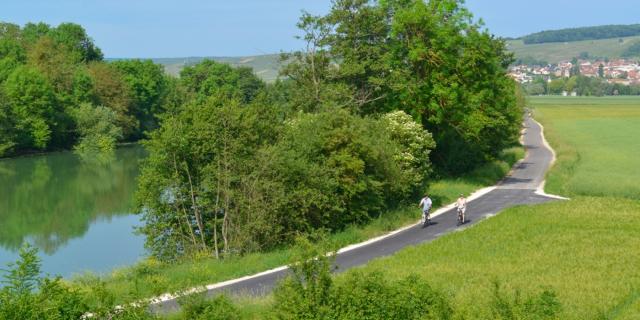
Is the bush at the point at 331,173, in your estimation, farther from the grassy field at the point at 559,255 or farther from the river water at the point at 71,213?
the river water at the point at 71,213

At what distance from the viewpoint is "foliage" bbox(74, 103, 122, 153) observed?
283ft

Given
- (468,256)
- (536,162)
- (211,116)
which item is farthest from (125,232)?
(536,162)

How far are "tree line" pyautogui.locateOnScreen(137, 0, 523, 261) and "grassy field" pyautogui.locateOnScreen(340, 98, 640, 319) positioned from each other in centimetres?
500

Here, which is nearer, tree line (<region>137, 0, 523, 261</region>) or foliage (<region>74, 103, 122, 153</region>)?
tree line (<region>137, 0, 523, 261</region>)

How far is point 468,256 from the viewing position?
26.9 metres

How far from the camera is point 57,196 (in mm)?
52188

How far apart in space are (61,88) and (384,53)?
54.6 metres

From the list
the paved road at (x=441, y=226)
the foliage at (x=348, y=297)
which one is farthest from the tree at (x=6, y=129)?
the foliage at (x=348, y=297)

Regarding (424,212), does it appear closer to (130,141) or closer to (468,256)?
(468,256)

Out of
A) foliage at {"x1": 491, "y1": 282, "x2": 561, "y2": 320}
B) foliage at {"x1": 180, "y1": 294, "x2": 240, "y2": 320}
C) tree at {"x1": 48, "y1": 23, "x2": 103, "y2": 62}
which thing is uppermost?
tree at {"x1": 48, "y1": 23, "x2": 103, "y2": 62}

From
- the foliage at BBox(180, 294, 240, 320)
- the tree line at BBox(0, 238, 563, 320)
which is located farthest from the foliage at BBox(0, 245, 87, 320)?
the foliage at BBox(180, 294, 240, 320)

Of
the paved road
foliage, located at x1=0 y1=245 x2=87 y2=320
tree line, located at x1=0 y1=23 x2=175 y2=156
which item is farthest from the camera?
tree line, located at x1=0 y1=23 x2=175 y2=156

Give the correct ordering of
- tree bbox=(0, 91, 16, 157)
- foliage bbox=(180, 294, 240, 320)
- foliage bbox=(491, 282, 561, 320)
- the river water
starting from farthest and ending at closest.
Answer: tree bbox=(0, 91, 16, 157) < the river water < foliage bbox=(180, 294, 240, 320) < foliage bbox=(491, 282, 561, 320)

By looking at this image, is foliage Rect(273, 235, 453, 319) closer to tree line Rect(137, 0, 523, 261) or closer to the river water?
tree line Rect(137, 0, 523, 261)
